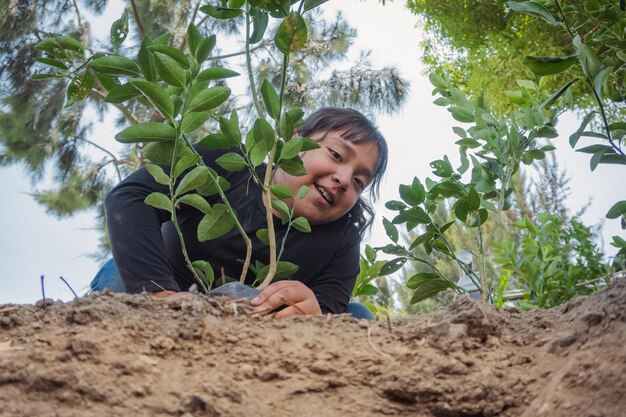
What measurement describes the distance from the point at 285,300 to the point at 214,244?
0.55 meters

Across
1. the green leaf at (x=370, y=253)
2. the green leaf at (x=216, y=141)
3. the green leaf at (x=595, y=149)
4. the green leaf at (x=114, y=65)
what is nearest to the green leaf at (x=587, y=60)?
the green leaf at (x=595, y=149)

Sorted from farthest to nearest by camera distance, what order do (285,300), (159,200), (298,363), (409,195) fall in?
(409,195) < (159,200) < (285,300) < (298,363)

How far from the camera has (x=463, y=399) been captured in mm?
452

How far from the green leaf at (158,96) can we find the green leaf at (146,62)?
8cm

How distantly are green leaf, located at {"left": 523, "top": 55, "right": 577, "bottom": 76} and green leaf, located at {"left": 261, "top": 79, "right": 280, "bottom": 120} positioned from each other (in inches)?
11.7

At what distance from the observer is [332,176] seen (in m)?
1.12

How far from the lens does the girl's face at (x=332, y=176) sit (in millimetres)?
1127

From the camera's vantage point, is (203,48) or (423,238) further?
(423,238)

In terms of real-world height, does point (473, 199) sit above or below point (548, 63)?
below

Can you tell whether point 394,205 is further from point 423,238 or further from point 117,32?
point 117,32

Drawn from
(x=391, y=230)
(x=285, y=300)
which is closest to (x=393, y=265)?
(x=391, y=230)

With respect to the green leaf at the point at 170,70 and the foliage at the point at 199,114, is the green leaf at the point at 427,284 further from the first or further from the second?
the green leaf at the point at 170,70

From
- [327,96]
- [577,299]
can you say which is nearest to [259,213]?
[577,299]

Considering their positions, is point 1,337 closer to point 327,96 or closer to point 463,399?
point 463,399
